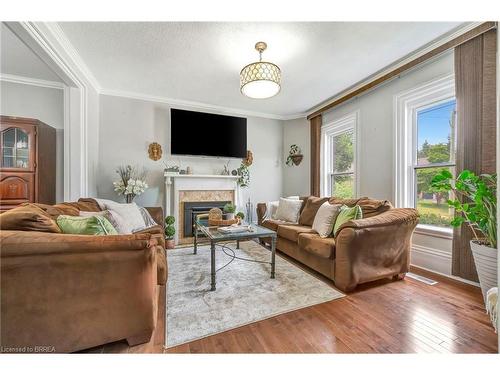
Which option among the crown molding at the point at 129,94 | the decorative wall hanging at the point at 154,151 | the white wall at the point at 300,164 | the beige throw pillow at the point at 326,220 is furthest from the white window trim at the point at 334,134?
the decorative wall hanging at the point at 154,151

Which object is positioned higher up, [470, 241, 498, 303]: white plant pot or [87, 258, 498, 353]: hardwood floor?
[470, 241, 498, 303]: white plant pot

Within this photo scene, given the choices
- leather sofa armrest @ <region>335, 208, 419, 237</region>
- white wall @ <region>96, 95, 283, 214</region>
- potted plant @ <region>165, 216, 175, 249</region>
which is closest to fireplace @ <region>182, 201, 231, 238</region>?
potted plant @ <region>165, 216, 175, 249</region>

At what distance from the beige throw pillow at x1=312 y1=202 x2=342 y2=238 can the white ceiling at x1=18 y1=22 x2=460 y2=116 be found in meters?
1.76

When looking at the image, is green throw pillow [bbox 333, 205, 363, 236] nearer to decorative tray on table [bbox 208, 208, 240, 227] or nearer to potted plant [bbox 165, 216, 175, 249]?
decorative tray on table [bbox 208, 208, 240, 227]

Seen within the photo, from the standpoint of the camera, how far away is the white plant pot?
5.35 feet

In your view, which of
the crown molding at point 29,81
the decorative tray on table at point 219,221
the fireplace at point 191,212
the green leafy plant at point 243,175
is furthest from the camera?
the green leafy plant at point 243,175

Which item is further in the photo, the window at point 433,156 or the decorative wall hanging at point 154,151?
the decorative wall hanging at point 154,151

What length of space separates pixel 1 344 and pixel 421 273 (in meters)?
3.45

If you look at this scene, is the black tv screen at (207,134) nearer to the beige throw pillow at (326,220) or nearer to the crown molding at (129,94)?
the crown molding at (129,94)

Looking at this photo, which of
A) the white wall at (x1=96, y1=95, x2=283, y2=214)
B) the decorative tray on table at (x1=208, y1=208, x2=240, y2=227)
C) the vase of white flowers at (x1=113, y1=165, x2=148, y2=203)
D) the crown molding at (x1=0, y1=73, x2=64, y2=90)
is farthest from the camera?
the white wall at (x1=96, y1=95, x2=283, y2=214)

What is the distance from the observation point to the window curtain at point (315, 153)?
160 inches

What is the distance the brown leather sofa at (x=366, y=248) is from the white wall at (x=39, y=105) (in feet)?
12.2

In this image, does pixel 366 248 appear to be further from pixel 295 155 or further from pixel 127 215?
pixel 295 155

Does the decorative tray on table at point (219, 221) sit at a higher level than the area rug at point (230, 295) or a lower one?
higher
